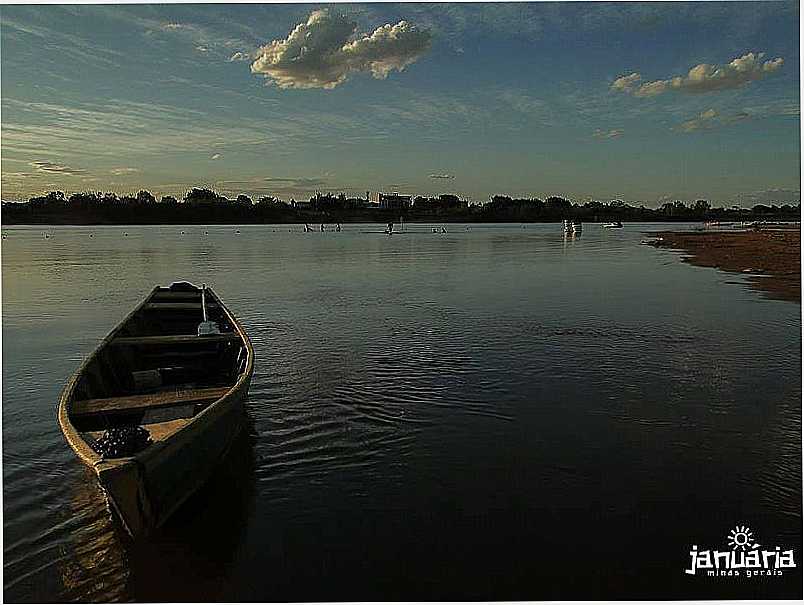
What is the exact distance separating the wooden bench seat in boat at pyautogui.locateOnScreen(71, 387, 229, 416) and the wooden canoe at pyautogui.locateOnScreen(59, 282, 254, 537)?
11mm

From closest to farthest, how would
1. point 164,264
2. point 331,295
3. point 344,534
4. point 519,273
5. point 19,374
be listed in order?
point 344,534 → point 19,374 → point 331,295 → point 519,273 → point 164,264

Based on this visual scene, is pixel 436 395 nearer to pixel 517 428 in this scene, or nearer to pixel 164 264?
pixel 517 428

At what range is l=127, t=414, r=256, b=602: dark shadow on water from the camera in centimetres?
548

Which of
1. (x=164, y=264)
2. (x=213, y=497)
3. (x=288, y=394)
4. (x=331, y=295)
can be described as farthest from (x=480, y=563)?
(x=164, y=264)

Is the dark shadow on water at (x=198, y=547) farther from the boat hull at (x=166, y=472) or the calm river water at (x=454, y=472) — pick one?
the boat hull at (x=166, y=472)

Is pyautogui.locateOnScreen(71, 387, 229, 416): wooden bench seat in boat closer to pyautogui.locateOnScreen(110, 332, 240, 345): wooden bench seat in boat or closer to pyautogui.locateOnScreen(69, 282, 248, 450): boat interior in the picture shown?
pyautogui.locateOnScreen(69, 282, 248, 450): boat interior

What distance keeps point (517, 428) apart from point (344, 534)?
306 cm

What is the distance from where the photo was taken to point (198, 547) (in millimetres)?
5969

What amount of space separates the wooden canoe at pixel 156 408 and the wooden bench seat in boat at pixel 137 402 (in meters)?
0.01

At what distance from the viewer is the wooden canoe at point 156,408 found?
17.8 feet

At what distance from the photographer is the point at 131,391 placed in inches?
367

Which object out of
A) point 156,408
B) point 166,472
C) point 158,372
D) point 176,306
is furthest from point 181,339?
point 166,472

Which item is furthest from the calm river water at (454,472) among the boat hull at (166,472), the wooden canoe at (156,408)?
the wooden canoe at (156,408)

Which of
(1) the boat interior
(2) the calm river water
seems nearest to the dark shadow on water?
(2) the calm river water
